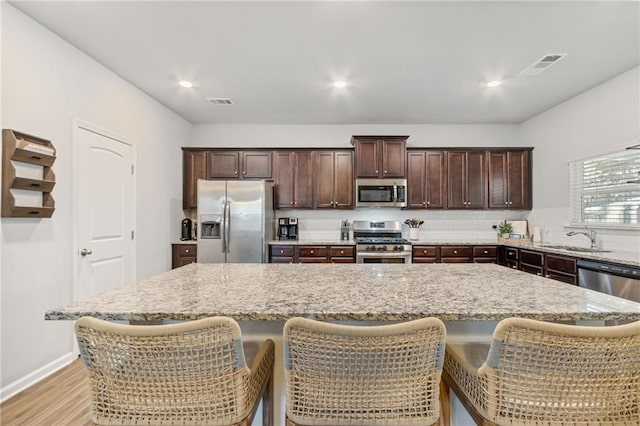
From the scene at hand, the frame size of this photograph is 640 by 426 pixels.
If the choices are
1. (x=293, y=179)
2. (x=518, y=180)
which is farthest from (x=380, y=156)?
(x=518, y=180)

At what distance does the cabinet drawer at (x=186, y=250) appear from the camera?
4398mm

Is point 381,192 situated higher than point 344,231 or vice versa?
point 381,192

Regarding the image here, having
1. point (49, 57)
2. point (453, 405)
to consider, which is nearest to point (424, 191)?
point (453, 405)

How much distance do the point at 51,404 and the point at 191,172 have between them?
321cm

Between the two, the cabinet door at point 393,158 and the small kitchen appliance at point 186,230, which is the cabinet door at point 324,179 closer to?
the cabinet door at point 393,158

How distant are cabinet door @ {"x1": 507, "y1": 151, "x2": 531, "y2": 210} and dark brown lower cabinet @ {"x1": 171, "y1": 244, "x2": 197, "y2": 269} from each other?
15.1 ft

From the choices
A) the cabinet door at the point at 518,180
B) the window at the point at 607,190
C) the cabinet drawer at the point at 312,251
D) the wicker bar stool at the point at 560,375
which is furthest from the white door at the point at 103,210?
the window at the point at 607,190

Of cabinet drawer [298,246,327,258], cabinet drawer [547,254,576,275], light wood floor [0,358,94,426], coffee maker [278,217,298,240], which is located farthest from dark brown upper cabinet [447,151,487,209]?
light wood floor [0,358,94,426]

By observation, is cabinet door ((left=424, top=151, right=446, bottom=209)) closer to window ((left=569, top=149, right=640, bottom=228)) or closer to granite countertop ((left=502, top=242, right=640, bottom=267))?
granite countertop ((left=502, top=242, right=640, bottom=267))

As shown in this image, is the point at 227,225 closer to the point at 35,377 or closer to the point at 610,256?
the point at 35,377

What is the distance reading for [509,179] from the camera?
470cm

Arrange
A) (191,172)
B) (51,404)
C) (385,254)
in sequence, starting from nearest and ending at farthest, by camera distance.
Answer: (51,404)
(385,254)
(191,172)

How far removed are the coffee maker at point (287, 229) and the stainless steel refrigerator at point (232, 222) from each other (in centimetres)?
61

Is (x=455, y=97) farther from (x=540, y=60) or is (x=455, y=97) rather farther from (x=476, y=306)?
(x=476, y=306)
